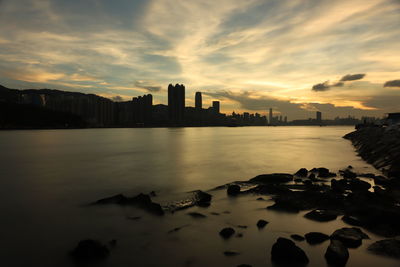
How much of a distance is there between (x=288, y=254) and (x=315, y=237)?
155 centimetres

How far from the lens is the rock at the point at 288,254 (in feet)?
22.5

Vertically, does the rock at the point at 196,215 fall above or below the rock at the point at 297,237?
below

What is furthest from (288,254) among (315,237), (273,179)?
(273,179)

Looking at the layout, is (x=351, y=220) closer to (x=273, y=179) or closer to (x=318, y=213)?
(x=318, y=213)

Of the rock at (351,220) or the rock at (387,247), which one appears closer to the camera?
the rock at (387,247)

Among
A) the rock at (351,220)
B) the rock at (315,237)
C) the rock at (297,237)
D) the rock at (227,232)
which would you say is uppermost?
the rock at (351,220)

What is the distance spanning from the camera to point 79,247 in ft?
24.6

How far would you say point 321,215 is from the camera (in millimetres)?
9750

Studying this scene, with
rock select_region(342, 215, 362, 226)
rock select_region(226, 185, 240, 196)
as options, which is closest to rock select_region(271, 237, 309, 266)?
rock select_region(342, 215, 362, 226)

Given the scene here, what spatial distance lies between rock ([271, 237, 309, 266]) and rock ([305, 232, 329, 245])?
115 centimetres

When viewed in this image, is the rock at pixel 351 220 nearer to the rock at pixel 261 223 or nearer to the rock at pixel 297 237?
the rock at pixel 297 237

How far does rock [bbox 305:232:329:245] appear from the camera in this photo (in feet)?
26.0

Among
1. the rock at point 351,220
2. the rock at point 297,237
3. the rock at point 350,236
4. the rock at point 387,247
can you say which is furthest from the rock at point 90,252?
the rock at point 351,220

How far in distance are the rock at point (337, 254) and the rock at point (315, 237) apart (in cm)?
70
